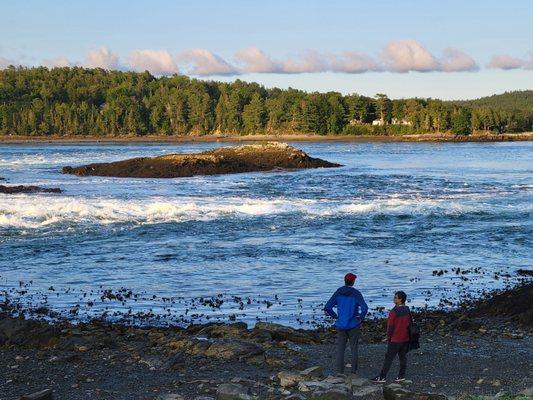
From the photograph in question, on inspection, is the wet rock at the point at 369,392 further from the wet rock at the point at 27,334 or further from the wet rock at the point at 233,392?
the wet rock at the point at 27,334

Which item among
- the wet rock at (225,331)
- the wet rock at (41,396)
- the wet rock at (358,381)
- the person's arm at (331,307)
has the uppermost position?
the person's arm at (331,307)

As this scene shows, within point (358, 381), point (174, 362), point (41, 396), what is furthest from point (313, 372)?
point (41, 396)

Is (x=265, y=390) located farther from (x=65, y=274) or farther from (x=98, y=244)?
(x=98, y=244)

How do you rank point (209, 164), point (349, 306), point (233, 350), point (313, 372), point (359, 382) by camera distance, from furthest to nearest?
point (209, 164) < point (233, 350) < point (349, 306) < point (313, 372) < point (359, 382)

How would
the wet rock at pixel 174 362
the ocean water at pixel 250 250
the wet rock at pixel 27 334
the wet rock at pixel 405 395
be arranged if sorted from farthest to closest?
the ocean water at pixel 250 250 → the wet rock at pixel 27 334 → the wet rock at pixel 174 362 → the wet rock at pixel 405 395

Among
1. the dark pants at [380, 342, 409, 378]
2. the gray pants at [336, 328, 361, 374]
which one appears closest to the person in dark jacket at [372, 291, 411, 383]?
the dark pants at [380, 342, 409, 378]

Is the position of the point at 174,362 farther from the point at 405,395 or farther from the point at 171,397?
the point at 405,395

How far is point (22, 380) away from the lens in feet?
42.9

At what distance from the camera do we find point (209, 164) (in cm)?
8412

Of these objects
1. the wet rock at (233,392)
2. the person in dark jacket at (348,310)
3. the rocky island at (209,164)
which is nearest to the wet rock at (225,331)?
the person in dark jacket at (348,310)

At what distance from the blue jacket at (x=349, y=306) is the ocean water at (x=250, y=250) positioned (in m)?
5.24

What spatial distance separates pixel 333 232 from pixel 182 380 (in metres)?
22.1

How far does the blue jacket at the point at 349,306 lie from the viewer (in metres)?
13.3

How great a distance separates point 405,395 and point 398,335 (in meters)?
1.94
